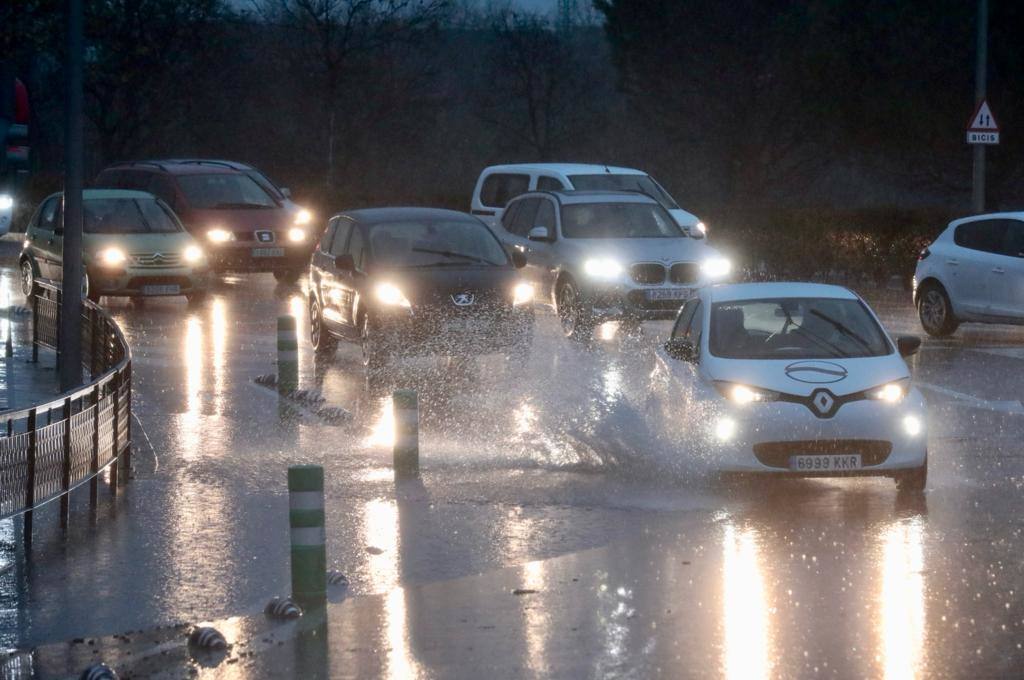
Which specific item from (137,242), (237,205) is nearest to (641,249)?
(137,242)

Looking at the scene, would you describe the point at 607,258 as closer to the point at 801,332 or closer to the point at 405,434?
the point at 801,332

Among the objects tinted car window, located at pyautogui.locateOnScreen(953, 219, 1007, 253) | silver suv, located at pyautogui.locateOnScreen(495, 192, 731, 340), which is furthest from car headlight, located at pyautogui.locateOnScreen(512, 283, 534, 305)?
tinted car window, located at pyautogui.locateOnScreen(953, 219, 1007, 253)

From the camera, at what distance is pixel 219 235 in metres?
27.2

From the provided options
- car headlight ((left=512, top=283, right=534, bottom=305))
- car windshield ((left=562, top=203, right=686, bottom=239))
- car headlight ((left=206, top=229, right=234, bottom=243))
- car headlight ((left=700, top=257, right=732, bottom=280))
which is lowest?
car headlight ((left=512, top=283, right=534, bottom=305))

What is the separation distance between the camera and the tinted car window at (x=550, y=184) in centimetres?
2617

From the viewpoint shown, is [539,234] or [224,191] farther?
[224,191]

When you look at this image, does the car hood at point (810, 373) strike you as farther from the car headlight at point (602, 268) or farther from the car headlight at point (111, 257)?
the car headlight at point (111, 257)

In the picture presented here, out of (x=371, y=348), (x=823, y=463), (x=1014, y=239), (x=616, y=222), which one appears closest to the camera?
(x=823, y=463)

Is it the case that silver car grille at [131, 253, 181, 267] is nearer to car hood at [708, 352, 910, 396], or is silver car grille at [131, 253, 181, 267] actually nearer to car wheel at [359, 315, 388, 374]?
car wheel at [359, 315, 388, 374]

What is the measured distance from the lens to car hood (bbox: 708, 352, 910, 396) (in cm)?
1107

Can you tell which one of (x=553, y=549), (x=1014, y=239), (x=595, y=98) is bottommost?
(x=553, y=549)

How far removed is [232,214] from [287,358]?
1229cm

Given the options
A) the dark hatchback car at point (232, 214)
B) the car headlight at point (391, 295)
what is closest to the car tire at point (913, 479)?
the car headlight at point (391, 295)

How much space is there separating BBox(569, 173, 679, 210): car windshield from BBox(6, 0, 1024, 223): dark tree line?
18.0 ft
